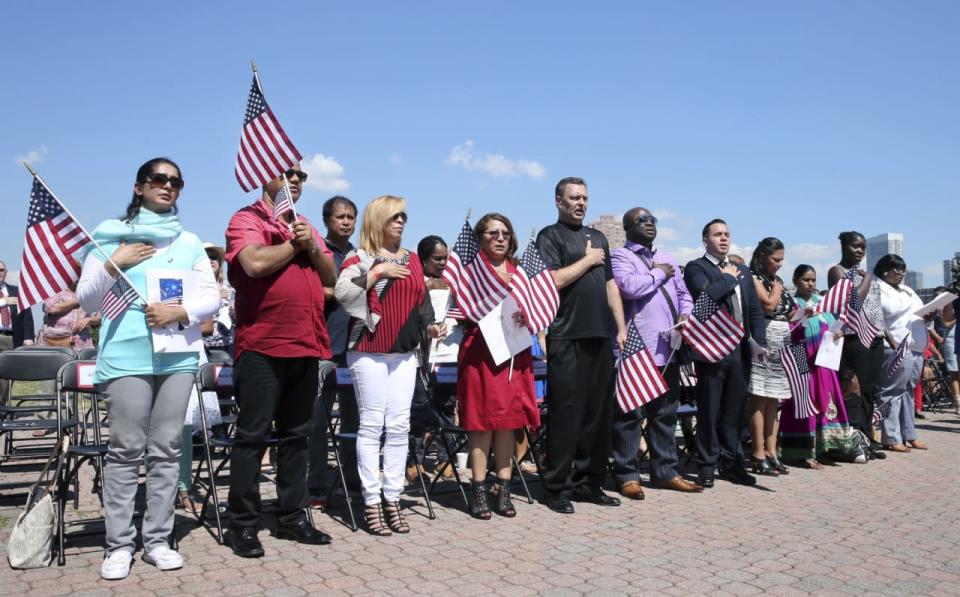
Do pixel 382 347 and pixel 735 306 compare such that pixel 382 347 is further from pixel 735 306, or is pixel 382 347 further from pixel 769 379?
pixel 769 379

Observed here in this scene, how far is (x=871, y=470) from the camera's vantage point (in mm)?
8602

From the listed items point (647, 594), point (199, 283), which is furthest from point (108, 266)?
point (647, 594)

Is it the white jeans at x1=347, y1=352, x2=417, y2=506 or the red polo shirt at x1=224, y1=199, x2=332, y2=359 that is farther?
the white jeans at x1=347, y1=352, x2=417, y2=506

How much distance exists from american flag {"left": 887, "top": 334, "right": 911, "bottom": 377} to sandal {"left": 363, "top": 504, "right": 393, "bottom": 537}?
7.29 meters

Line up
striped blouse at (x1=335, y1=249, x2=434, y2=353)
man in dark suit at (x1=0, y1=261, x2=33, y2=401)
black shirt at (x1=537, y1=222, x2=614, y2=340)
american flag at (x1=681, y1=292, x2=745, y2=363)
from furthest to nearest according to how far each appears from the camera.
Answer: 1. man in dark suit at (x1=0, y1=261, x2=33, y2=401)
2. american flag at (x1=681, y1=292, x2=745, y2=363)
3. black shirt at (x1=537, y1=222, x2=614, y2=340)
4. striped blouse at (x1=335, y1=249, x2=434, y2=353)

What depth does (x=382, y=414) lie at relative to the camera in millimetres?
5598

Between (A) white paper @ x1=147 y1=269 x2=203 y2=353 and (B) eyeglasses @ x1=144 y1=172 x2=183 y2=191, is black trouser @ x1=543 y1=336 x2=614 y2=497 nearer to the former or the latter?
(A) white paper @ x1=147 y1=269 x2=203 y2=353

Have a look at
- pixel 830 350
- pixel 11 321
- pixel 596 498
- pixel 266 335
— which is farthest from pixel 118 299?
pixel 11 321

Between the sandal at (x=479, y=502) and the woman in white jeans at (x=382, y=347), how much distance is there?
0.62m

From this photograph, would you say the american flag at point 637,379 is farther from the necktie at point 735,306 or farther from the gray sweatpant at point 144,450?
the gray sweatpant at point 144,450

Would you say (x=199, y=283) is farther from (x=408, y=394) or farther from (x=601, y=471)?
(x=601, y=471)

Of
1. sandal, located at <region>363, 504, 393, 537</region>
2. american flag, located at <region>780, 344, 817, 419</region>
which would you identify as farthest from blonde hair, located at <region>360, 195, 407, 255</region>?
american flag, located at <region>780, 344, 817, 419</region>

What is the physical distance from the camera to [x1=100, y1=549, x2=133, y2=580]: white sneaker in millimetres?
4430

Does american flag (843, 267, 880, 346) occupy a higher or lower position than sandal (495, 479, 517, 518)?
higher
